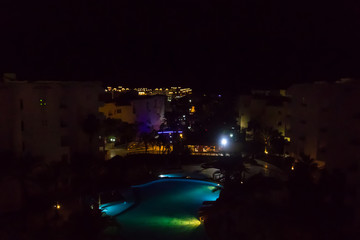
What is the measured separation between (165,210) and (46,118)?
9.14 meters

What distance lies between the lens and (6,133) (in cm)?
1875

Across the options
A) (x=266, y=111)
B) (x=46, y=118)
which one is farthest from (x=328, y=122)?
(x=46, y=118)

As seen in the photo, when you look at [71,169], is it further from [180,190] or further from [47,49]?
[47,49]

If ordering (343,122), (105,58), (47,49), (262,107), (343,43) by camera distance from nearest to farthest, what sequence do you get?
(343,122) < (343,43) < (262,107) < (47,49) < (105,58)

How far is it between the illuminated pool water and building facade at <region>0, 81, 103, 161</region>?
514cm

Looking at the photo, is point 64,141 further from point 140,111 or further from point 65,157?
point 140,111

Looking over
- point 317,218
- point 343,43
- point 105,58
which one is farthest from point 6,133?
point 105,58

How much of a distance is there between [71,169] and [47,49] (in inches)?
927

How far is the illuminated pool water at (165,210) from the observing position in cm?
1634

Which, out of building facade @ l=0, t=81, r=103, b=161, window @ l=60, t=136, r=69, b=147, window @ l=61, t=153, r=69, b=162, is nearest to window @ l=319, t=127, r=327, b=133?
building facade @ l=0, t=81, r=103, b=161

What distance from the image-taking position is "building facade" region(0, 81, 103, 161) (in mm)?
18828

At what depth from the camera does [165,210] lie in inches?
757

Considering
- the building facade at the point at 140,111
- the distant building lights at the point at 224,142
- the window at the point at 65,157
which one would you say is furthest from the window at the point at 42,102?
the distant building lights at the point at 224,142

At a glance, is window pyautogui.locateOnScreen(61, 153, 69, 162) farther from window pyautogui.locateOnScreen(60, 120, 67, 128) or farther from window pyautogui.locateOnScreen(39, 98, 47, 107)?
window pyautogui.locateOnScreen(39, 98, 47, 107)
